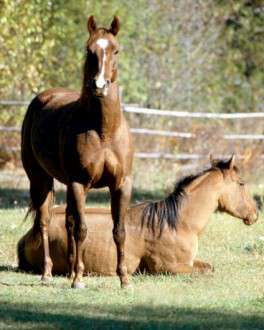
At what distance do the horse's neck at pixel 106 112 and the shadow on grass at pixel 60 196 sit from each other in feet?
22.7

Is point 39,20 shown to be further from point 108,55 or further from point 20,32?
point 108,55

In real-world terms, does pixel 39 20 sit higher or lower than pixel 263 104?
higher

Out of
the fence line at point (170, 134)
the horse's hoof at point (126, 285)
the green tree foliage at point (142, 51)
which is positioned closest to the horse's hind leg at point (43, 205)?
the horse's hoof at point (126, 285)

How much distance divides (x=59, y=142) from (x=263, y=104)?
62.7 feet

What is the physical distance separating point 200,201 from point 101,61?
7.91 ft

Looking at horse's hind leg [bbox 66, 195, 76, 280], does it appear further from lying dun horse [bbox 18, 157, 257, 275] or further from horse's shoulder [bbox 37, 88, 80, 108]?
horse's shoulder [bbox 37, 88, 80, 108]

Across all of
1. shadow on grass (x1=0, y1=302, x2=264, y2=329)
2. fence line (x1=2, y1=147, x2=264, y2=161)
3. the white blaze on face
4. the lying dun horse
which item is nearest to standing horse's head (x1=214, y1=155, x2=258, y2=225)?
the lying dun horse

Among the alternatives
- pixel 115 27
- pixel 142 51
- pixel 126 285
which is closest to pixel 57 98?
pixel 115 27

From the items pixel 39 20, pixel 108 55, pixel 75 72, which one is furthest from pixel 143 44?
pixel 108 55

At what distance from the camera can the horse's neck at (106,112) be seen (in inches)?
375

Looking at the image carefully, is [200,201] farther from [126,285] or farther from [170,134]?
[170,134]

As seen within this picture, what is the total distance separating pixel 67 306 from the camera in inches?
343

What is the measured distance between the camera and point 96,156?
9555 mm

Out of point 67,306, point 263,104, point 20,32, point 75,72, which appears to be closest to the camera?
point 67,306
